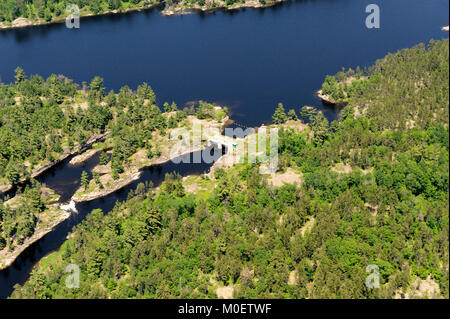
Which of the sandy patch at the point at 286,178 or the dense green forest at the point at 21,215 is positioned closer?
the dense green forest at the point at 21,215

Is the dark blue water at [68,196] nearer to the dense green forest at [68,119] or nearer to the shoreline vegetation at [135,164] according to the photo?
the shoreline vegetation at [135,164]

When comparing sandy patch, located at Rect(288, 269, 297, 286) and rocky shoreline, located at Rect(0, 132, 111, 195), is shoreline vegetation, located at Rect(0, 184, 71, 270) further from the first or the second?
sandy patch, located at Rect(288, 269, 297, 286)

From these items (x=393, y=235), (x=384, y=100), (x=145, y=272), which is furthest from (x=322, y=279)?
(x=384, y=100)

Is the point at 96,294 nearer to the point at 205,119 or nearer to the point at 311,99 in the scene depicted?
the point at 205,119

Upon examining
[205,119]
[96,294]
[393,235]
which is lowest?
[96,294]

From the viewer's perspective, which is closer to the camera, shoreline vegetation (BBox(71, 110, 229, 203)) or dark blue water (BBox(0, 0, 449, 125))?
shoreline vegetation (BBox(71, 110, 229, 203))

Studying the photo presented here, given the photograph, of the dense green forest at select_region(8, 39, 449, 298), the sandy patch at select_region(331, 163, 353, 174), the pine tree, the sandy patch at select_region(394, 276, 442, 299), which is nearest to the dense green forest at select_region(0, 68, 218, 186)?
the pine tree

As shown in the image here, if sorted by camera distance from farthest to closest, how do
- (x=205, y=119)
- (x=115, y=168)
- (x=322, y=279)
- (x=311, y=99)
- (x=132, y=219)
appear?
(x=311, y=99)
(x=205, y=119)
(x=115, y=168)
(x=132, y=219)
(x=322, y=279)

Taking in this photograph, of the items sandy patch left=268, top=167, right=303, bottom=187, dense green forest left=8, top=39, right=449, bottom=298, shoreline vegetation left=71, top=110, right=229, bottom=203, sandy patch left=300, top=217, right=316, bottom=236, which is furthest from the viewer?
shoreline vegetation left=71, top=110, right=229, bottom=203

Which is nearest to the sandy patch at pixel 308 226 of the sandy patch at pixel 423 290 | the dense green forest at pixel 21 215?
the sandy patch at pixel 423 290
